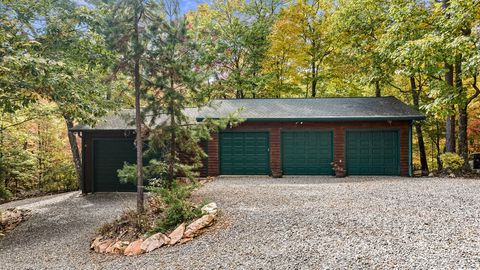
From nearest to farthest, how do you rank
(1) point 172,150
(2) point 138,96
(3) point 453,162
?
(2) point 138,96, (1) point 172,150, (3) point 453,162

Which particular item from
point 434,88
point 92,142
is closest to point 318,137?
point 434,88

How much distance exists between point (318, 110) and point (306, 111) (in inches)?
Result: 20.0

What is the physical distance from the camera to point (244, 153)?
12070 millimetres

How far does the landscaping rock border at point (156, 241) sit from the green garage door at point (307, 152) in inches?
258

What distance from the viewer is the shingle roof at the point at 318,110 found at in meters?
11.3

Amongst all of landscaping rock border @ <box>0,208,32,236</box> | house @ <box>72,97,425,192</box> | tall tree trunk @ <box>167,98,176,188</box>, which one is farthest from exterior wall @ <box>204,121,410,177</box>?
landscaping rock border @ <box>0,208,32,236</box>

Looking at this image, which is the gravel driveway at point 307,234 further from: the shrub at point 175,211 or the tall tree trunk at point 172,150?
the tall tree trunk at point 172,150

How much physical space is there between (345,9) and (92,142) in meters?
13.0

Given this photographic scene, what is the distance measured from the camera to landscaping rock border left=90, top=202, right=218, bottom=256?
210 inches

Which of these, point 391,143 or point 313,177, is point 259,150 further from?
point 391,143

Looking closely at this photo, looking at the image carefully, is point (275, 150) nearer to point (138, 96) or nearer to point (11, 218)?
point (138, 96)

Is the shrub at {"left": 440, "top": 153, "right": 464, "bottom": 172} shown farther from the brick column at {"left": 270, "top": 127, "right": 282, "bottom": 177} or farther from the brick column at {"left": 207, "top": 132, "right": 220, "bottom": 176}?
the brick column at {"left": 207, "top": 132, "right": 220, "bottom": 176}

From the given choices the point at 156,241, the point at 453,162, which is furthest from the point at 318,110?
the point at 156,241

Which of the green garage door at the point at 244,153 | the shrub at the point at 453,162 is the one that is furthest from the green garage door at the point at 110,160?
the shrub at the point at 453,162
